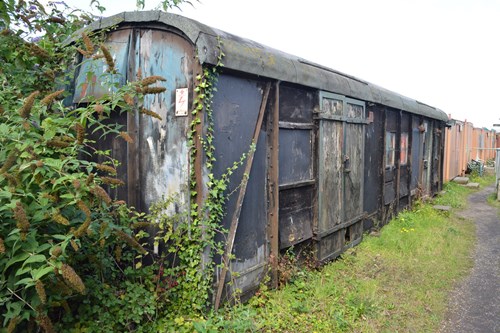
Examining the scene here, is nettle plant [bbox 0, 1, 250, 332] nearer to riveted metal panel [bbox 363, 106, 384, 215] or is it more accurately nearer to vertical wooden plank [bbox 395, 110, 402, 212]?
riveted metal panel [bbox 363, 106, 384, 215]

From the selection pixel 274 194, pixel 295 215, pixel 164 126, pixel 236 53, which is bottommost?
pixel 295 215

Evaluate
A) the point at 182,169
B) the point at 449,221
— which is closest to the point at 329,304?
the point at 182,169

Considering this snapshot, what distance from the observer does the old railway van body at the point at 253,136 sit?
12.9 feet

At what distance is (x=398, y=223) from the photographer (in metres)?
9.02

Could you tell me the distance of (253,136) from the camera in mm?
4488

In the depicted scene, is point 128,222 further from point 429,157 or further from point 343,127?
point 429,157

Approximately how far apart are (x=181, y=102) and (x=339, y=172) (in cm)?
334

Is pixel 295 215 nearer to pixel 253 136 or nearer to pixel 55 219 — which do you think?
pixel 253 136

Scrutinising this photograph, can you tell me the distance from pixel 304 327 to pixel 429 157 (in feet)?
34.4

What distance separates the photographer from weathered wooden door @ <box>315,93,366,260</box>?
5891 millimetres

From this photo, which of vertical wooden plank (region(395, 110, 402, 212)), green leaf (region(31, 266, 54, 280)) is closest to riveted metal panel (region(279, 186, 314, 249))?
green leaf (region(31, 266, 54, 280))

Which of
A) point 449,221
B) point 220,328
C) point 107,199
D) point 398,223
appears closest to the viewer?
point 107,199

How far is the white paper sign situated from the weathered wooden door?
96.9 inches

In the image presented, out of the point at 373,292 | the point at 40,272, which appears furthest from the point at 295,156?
the point at 40,272
